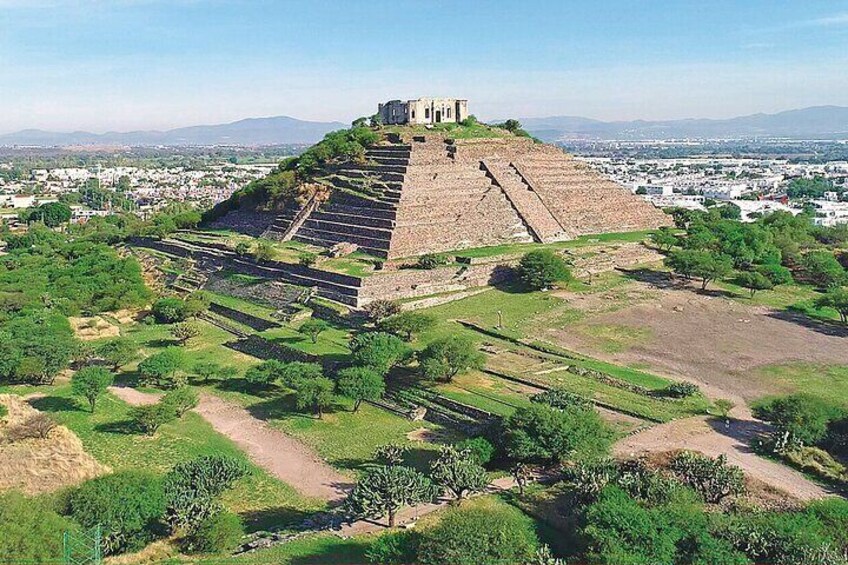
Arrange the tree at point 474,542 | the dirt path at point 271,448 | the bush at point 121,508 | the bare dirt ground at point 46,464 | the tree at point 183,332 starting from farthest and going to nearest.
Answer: the tree at point 183,332 < the dirt path at point 271,448 < the bare dirt ground at point 46,464 < the bush at point 121,508 < the tree at point 474,542

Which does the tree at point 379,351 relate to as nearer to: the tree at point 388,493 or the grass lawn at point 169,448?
the grass lawn at point 169,448

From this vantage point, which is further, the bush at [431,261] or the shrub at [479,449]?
the bush at [431,261]

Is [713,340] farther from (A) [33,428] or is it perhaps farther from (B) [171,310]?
(A) [33,428]

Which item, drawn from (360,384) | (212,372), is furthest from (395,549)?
(212,372)

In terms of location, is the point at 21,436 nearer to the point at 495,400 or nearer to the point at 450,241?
the point at 495,400

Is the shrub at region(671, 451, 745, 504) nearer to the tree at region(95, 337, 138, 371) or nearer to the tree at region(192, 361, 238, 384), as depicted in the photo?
the tree at region(192, 361, 238, 384)

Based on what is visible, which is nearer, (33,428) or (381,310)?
(33,428)

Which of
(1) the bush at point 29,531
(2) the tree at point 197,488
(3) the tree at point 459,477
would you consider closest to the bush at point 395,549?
(3) the tree at point 459,477
